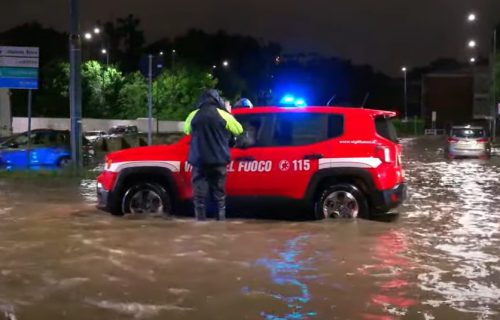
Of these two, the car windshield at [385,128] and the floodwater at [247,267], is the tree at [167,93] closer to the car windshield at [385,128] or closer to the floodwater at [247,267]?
the floodwater at [247,267]

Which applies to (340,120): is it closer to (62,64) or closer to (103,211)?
(103,211)

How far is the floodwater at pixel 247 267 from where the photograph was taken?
546 centimetres

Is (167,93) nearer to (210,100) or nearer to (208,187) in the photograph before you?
(210,100)

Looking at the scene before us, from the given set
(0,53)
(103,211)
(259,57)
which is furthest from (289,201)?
(259,57)

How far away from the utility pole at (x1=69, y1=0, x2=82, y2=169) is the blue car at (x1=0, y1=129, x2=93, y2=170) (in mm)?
2230

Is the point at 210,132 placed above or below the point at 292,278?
above

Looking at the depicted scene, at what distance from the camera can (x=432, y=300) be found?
568 centimetres

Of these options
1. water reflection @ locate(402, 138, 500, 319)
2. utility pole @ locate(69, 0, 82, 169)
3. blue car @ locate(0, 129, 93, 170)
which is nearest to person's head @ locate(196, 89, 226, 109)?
water reflection @ locate(402, 138, 500, 319)

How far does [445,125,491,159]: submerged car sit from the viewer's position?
26953 mm

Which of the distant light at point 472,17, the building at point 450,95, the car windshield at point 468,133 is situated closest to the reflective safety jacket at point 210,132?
the car windshield at point 468,133

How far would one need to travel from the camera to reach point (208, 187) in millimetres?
8992

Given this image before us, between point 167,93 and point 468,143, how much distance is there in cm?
3691

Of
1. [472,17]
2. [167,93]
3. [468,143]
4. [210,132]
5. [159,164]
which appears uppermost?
[472,17]

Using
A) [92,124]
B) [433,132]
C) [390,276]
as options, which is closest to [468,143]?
[390,276]
